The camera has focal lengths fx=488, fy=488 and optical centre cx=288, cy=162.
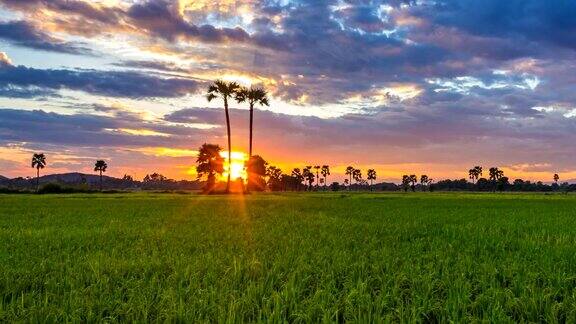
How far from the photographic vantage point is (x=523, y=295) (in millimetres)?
6773

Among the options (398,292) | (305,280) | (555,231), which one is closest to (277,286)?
(305,280)

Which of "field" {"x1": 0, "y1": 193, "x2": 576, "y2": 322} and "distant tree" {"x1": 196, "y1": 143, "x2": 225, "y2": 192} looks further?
"distant tree" {"x1": 196, "y1": 143, "x2": 225, "y2": 192}

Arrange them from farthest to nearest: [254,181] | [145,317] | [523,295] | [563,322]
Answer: [254,181]
[523,295]
[563,322]
[145,317]

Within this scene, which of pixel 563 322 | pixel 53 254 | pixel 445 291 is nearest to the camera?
pixel 563 322

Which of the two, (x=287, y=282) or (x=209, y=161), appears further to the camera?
(x=209, y=161)

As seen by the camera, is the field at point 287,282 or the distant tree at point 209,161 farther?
the distant tree at point 209,161

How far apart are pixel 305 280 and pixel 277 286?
0.50m

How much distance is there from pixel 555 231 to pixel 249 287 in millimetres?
14644

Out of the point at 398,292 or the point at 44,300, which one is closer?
the point at 44,300

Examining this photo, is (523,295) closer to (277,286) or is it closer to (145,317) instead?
(277,286)

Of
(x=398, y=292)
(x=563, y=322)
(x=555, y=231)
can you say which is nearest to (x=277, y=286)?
(x=398, y=292)

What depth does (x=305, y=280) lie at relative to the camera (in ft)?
25.5

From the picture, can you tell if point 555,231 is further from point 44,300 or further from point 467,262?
point 44,300

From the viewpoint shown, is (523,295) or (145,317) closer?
(145,317)
